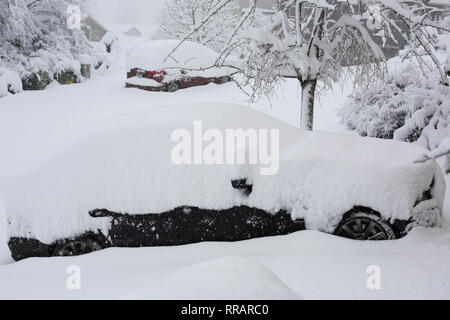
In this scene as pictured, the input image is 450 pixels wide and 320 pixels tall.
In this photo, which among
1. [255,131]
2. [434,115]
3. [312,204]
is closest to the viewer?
[312,204]

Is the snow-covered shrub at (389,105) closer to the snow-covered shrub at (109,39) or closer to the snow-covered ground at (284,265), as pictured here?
the snow-covered ground at (284,265)

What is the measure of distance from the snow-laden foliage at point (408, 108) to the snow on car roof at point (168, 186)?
3.28 m

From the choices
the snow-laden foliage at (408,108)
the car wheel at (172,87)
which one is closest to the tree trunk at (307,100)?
the snow-laden foliage at (408,108)

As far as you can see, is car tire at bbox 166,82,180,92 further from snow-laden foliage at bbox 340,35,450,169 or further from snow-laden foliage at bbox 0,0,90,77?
snow-laden foliage at bbox 340,35,450,169

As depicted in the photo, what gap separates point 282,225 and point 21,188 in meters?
3.00

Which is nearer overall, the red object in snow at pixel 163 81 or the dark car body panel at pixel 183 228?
the dark car body panel at pixel 183 228

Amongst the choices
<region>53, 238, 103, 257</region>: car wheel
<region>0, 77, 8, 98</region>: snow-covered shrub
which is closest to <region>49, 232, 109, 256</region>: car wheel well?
<region>53, 238, 103, 257</region>: car wheel

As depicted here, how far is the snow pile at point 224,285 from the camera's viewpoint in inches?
70.4

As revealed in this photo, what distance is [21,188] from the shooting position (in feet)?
15.3

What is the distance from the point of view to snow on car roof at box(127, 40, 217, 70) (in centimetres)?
1516

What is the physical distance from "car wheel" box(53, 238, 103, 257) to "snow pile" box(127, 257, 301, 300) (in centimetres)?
285
